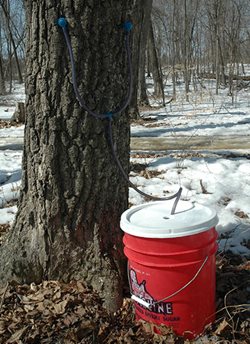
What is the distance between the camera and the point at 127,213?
2.01m

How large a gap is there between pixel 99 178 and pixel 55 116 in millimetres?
419

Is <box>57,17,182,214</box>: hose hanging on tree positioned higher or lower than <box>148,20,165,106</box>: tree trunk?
lower

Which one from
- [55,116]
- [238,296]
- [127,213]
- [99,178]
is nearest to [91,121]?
[55,116]

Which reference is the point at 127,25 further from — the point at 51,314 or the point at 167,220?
the point at 51,314

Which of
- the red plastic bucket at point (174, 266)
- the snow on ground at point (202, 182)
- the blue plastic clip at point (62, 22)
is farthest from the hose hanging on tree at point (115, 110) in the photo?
the snow on ground at point (202, 182)

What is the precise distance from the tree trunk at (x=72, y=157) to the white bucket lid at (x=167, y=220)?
32 cm

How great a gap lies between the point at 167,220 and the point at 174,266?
21cm

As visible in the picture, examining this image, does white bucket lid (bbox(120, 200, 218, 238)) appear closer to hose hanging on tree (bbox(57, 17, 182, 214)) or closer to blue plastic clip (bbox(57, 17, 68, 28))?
hose hanging on tree (bbox(57, 17, 182, 214))

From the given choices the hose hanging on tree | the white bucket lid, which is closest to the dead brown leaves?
the white bucket lid

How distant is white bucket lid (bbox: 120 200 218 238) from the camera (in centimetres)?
174

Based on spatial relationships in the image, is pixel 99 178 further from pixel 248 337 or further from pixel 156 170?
pixel 156 170

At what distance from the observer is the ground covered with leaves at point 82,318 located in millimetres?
1914

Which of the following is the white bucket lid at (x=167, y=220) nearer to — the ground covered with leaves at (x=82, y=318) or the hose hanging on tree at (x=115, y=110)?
the hose hanging on tree at (x=115, y=110)

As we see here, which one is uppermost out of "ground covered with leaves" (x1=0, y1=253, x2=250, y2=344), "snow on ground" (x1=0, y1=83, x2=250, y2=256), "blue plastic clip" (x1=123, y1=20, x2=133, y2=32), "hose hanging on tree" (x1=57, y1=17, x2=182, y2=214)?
"blue plastic clip" (x1=123, y1=20, x2=133, y2=32)
